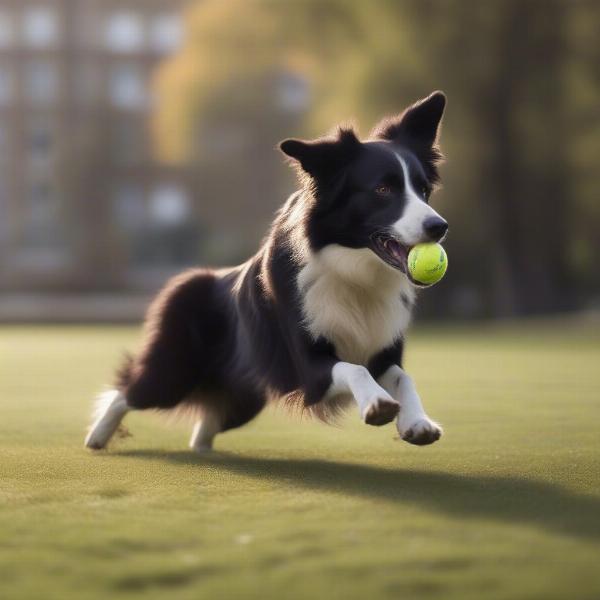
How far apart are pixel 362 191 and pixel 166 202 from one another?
5342cm

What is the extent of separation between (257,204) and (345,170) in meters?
40.6

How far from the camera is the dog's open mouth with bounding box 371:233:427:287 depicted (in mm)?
4883

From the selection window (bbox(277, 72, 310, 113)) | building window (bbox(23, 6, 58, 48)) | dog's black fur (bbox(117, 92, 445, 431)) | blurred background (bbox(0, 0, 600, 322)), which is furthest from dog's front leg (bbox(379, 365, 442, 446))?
building window (bbox(23, 6, 58, 48))

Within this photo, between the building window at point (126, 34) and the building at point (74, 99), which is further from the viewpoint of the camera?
the building window at point (126, 34)

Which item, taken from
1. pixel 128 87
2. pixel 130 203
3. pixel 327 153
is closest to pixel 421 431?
pixel 327 153

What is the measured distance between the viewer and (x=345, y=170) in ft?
16.5

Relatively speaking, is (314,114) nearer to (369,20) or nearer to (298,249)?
(369,20)

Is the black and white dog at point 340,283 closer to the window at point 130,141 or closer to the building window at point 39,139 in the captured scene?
the window at point 130,141

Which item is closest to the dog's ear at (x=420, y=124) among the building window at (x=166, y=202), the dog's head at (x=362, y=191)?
the dog's head at (x=362, y=191)

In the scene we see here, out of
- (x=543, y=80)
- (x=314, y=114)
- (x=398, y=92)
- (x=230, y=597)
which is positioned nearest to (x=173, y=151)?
(x=314, y=114)

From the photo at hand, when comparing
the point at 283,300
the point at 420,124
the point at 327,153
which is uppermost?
the point at 420,124

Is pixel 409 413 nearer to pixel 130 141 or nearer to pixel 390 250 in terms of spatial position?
pixel 390 250

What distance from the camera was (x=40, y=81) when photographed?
58156 millimetres

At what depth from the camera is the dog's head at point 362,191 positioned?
191 inches
